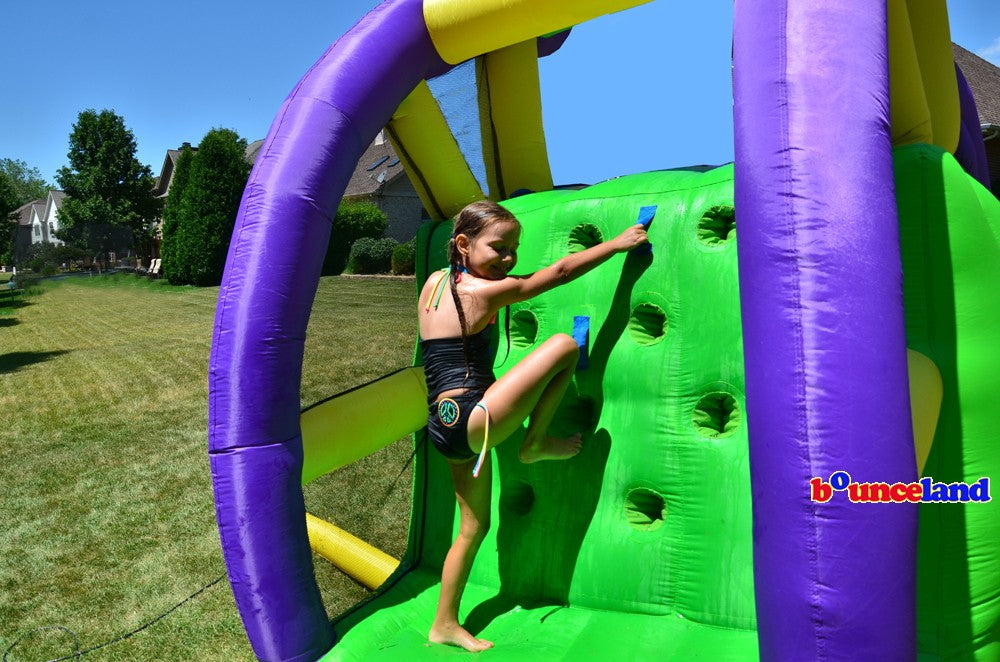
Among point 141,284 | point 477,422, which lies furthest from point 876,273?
point 141,284

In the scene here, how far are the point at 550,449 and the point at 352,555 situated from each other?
1494 millimetres

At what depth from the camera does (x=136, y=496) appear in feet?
14.9

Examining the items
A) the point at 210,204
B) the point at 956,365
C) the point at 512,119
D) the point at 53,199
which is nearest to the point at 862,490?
Answer: the point at 956,365

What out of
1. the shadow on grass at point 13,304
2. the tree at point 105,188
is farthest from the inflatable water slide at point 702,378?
the tree at point 105,188

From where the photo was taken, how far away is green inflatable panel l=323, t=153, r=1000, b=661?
1.94 meters

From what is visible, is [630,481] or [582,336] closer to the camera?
[630,481]

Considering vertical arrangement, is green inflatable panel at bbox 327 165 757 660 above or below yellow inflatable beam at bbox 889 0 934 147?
below

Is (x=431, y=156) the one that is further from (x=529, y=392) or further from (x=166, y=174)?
(x=166, y=174)

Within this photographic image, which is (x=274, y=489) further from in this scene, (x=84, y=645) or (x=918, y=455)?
(x=918, y=455)

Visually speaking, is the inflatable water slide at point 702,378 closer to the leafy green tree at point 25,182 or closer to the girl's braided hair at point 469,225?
the girl's braided hair at point 469,225

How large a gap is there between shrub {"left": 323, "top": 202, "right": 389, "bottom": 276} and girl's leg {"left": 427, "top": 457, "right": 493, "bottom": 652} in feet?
50.9

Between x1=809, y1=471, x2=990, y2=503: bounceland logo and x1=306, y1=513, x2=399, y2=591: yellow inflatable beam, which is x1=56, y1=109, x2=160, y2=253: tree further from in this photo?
x1=809, y1=471, x2=990, y2=503: bounceland logo

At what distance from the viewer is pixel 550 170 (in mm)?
3467

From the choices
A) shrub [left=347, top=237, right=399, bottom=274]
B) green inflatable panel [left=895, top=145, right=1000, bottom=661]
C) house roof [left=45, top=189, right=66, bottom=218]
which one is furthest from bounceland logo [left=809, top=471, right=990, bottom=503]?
house roof [left=45, top=189, right=66, bottom=218]
